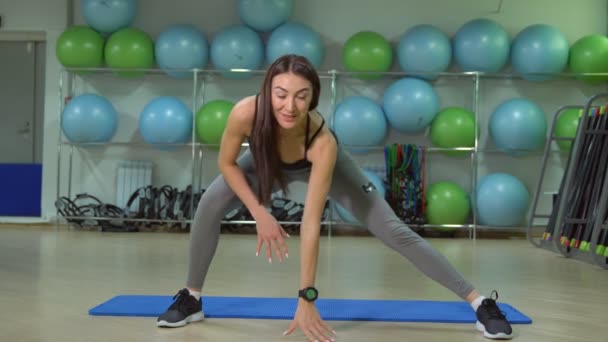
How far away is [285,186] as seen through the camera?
8.40ft

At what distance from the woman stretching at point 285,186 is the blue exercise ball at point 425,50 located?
14.5ft

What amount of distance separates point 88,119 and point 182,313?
15.2ft

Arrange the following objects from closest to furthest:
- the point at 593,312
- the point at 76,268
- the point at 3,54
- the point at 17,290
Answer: the point at 593,312 < the point at 17,290 < the point at 76,268 < the point at 3,54

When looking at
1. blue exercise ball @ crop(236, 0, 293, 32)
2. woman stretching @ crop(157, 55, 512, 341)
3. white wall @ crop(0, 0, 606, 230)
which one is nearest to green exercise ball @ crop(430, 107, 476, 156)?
white wall @ crop(0, 0, 606, 230)

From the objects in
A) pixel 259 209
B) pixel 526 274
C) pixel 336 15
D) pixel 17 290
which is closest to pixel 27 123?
pixel 336 15

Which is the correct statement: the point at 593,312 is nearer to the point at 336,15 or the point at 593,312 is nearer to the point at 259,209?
the point at 259,209

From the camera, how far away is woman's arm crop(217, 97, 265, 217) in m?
2.39

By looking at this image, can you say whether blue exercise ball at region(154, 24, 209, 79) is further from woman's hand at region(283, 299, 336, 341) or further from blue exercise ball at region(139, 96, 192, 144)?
woman's hand at region(283, 299, 336, 341)

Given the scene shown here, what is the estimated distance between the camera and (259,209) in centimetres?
241

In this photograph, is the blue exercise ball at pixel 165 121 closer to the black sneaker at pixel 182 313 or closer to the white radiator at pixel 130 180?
the white radiator at pixel 130 180

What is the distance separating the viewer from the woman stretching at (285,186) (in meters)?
2.25

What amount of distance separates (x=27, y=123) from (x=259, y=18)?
10.8ft

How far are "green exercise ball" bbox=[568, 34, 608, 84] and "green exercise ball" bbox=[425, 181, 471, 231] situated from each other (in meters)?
1.67

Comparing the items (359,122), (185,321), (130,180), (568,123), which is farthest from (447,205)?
(185,321)
